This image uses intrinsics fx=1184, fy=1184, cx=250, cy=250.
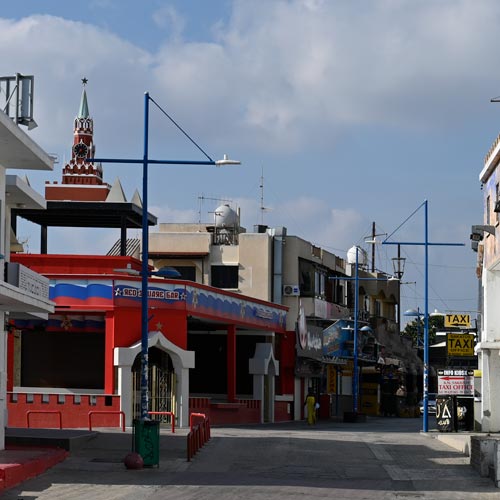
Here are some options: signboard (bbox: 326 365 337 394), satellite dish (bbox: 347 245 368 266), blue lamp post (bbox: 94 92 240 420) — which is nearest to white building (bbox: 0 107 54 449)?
blue lamp post (bbox: 94 92 240 420)

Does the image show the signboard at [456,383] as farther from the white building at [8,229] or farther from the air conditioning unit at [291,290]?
the air conditioning unit at [291,290]

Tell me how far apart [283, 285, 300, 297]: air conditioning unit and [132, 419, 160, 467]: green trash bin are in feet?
114

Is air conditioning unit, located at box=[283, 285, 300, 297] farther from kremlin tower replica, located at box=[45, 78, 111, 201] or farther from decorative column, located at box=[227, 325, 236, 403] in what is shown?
kremlin tower replica, located at box=[45, 78, 111, 201]

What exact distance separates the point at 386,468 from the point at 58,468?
274 inches

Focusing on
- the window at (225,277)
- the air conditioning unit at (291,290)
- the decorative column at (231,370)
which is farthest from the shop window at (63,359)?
the air conditioning unit at (291,290)

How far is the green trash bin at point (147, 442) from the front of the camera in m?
23.7

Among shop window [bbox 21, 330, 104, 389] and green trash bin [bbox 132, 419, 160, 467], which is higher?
shop window [bbox 21, 330, 104, 389]

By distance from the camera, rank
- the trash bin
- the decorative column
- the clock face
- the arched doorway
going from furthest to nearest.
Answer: the clock face → the decorative column → the arched doorway → the trash bin

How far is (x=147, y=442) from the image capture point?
933 inches

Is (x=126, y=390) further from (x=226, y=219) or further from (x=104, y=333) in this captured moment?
(x=226, y=219)

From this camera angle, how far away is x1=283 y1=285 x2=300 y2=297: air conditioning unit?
58.3 metres

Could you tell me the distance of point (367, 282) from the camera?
75.4 meters

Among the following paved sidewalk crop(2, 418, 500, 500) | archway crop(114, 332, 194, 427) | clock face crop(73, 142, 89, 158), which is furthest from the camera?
clock face crop(73, 142, 89, 158)

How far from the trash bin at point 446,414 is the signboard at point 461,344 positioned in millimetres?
2832
